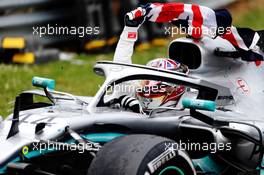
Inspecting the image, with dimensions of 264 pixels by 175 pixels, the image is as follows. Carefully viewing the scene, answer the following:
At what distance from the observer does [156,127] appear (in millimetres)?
5820

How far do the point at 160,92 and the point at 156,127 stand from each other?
56 cm

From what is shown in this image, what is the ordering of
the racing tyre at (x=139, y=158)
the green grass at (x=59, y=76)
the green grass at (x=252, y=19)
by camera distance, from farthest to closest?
the green grass at (x=252, y=19) → the green grass at (x=59, y=76) → the racing tyre at (x=139, y=158)

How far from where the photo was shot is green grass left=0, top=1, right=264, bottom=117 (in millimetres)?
9875

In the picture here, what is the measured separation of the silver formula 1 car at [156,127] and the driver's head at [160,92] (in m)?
0.12

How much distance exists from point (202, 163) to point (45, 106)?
58.2 inches

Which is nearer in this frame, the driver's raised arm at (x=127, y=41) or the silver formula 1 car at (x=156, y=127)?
the silver formula 1 car at (x=156, y=127)

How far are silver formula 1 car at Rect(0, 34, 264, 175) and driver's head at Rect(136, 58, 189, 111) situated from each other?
0.40 feet

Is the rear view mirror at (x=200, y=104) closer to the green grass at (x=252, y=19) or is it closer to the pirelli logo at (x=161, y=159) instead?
the pirelli logo at (x=161, y=159)

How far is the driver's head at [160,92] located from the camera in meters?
6.28

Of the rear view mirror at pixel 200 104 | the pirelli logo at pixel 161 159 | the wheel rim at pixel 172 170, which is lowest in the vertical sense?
the wheel rim at pixel 172 170

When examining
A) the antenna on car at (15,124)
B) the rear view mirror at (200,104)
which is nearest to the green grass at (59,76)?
the antenna on car at (15,124)

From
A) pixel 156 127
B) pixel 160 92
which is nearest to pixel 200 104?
pixel 156 127

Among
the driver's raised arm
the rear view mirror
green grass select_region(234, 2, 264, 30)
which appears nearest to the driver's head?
the driver's raised arm

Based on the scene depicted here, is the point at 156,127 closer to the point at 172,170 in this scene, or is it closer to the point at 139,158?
the point at 172,170
